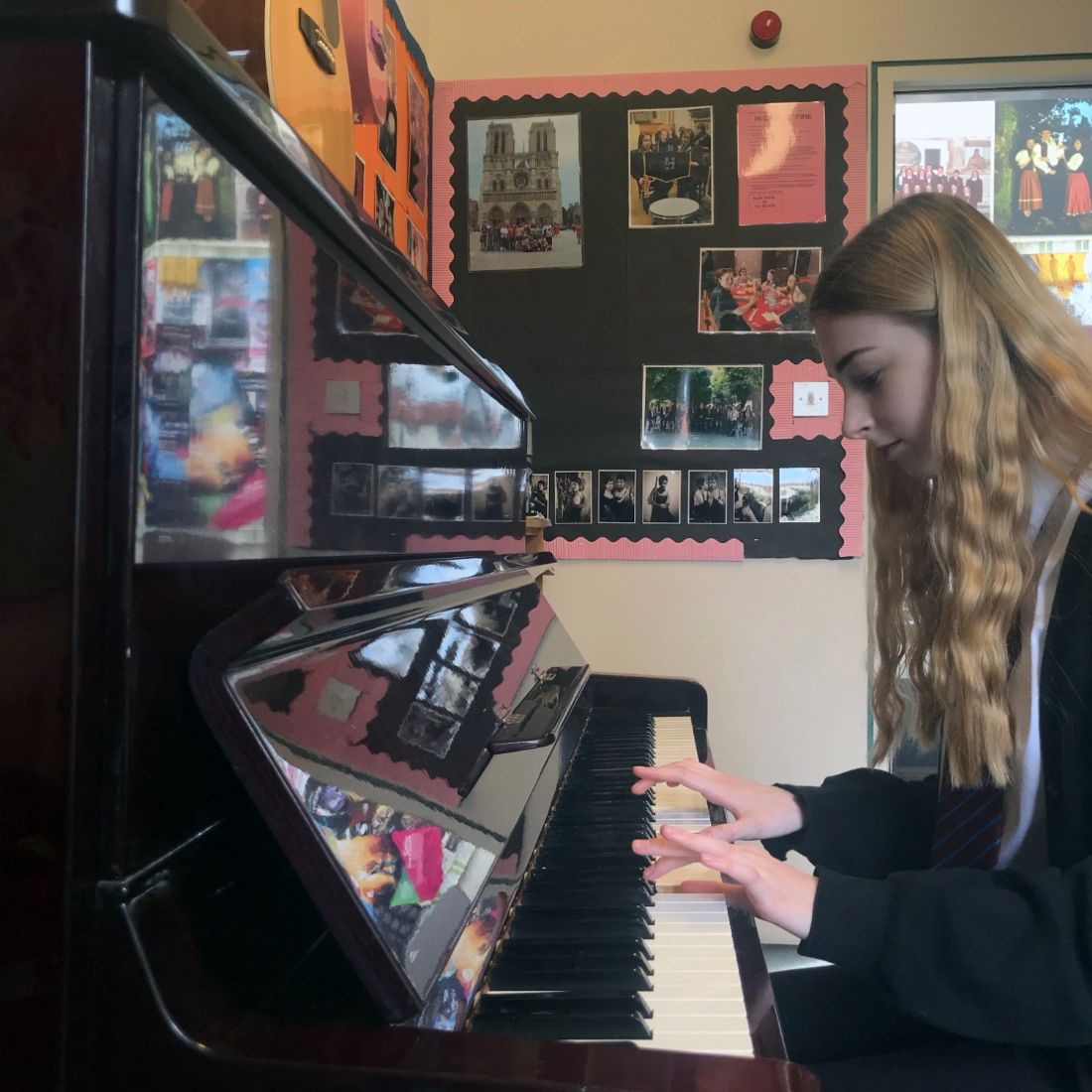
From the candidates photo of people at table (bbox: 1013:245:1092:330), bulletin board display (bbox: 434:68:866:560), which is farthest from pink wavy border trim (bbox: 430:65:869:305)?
photo of people at table (bbox: 1013:245:1092:330)

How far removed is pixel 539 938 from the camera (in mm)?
628

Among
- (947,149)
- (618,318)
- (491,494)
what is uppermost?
(947,149)

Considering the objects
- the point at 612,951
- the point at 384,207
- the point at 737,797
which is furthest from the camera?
the point at 384,207

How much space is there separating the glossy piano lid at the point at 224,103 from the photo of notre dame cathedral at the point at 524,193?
1475 millimetres

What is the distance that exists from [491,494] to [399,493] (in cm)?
41

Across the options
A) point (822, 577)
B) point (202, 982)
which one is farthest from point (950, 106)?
point (202, 982)

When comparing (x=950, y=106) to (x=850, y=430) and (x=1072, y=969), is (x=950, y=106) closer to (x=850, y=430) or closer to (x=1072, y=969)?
(x=850, y=430)

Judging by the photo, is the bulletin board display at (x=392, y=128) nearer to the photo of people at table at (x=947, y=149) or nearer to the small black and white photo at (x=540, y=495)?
the small black and white photo at (x=540, y=495)

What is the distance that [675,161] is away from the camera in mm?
2129

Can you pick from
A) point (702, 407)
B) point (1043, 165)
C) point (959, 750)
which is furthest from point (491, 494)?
point (1043, 165)

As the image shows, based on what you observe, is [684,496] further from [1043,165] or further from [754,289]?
[1043,165]

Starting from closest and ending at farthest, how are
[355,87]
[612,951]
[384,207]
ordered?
1. [612,951]
2. [355,87]
3. [384,207]

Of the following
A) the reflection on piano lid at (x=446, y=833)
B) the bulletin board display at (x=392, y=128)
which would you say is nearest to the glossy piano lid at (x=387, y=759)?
the reflection on piano lid at (x=446, y=833)

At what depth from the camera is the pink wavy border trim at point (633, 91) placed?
2092 millimetres
